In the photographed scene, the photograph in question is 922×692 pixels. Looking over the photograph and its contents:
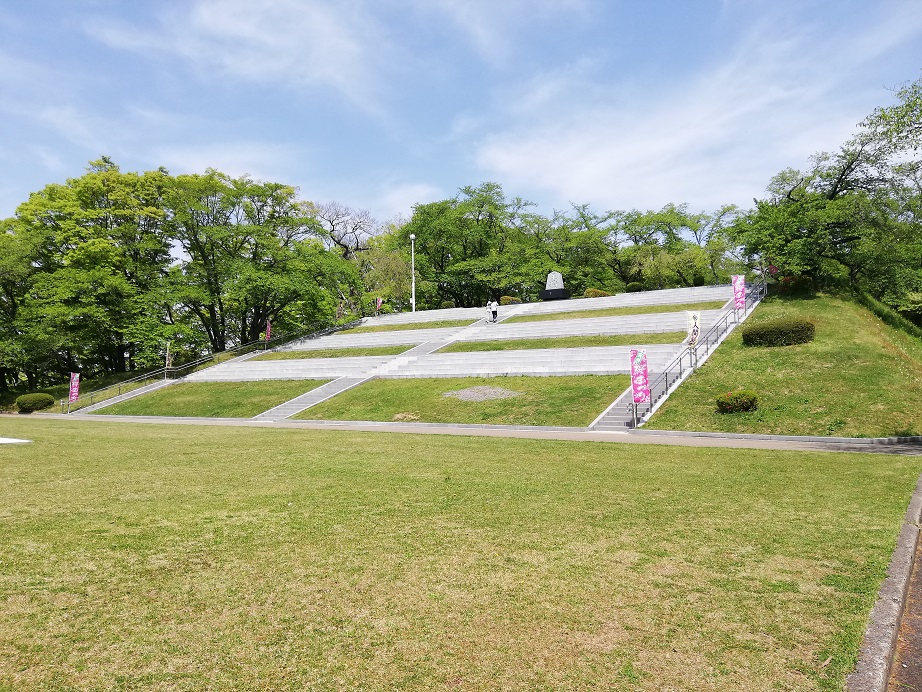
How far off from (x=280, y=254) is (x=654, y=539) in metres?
41.6

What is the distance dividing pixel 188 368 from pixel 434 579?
41874mm

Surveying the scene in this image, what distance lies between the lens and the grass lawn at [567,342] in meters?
29.4

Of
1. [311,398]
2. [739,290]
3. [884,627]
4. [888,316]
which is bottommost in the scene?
[884,627]

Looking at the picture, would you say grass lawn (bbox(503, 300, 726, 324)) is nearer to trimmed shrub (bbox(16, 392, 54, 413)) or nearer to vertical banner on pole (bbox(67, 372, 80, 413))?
vertical banner on pole (bbox(67, 372, 80, 413))

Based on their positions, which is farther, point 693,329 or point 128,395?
point 128,395

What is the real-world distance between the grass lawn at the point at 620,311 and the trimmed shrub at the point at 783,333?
10487 millimetres

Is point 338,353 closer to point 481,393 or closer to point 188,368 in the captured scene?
point 188,368

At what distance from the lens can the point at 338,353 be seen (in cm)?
3872

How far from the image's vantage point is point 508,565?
5.17 m

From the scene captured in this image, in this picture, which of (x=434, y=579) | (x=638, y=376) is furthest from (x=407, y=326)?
(x=434, y=579)

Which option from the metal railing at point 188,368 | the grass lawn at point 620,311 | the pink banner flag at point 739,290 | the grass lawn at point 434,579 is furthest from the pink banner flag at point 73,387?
the pink banner flag at point 739,290

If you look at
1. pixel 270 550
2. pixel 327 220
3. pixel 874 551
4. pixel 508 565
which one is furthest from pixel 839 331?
pixel 327 220

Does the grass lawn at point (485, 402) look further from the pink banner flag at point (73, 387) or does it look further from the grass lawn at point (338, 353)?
the pink banner flag at point (73, 387)

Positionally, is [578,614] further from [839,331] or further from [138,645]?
[839,331]
